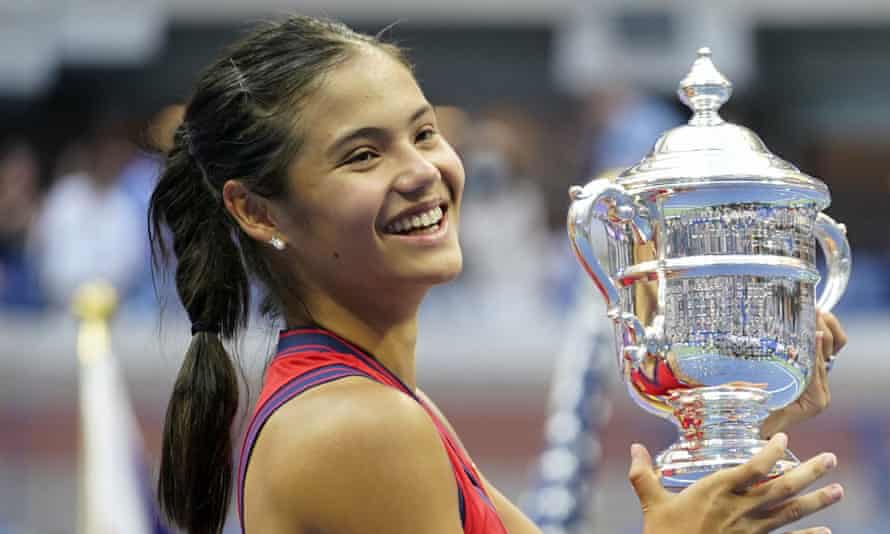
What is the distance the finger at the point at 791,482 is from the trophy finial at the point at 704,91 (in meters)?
0.47

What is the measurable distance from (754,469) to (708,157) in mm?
402

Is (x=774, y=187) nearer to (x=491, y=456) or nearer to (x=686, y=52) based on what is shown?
(x=491, y=456)

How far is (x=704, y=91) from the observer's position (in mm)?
1909

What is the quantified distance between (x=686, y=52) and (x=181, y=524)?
801 cm

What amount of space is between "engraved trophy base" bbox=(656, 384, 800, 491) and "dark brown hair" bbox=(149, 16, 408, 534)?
47 centimetres

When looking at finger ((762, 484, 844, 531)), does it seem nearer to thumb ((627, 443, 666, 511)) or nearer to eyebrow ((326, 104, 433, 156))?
thumb ((627, 443, 666, 511))

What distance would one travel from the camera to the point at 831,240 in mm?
1941

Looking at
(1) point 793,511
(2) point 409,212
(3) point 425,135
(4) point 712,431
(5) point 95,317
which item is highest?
(5) point 95,317

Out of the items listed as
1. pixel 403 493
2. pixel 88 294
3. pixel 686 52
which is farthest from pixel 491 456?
pixel 403 493

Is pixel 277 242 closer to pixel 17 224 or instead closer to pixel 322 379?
pixel 322 379

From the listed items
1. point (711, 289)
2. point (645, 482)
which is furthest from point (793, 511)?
point (711, 289)

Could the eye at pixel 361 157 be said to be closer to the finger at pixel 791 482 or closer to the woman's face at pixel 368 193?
the woman's face at pixel 368 193

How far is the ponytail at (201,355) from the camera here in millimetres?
1843

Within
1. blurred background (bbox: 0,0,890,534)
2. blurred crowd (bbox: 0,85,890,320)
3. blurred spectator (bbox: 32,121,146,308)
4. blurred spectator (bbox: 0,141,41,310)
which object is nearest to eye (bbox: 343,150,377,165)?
blurred background (bbox: 0,0,890,534)
